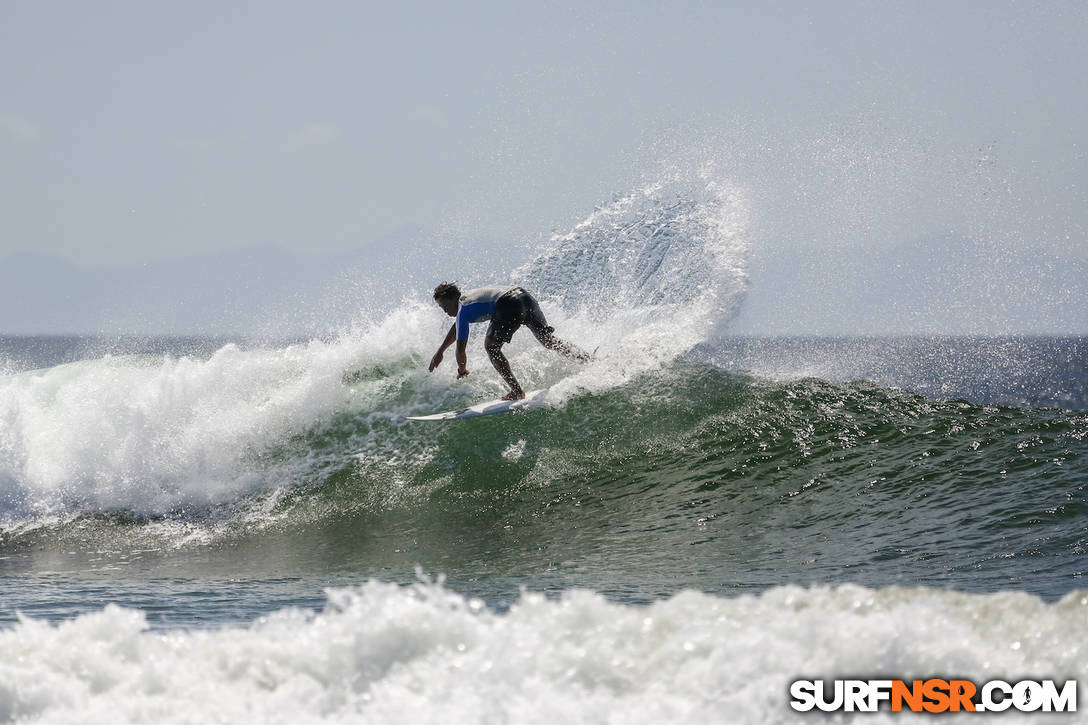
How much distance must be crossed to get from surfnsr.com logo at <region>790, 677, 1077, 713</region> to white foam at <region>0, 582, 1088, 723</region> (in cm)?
4

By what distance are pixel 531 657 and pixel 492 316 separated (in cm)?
727

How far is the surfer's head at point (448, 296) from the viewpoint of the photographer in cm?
989

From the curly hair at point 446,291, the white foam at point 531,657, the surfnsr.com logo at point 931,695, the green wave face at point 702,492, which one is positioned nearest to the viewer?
Result: the surfnsr.com logo at point 931,695

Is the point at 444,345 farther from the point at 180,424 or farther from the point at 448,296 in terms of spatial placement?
the point at 180,424

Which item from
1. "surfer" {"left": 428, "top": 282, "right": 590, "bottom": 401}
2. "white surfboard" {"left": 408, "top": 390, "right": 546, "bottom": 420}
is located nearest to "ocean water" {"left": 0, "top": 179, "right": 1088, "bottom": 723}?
"white surfboard" {"left": 408, "top": 390, "right": 546, "bottom": 420}

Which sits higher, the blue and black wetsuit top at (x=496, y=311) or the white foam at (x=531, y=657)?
the blue and black wetsuit top at (x=496, y=311)

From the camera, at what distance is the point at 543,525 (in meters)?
8.21

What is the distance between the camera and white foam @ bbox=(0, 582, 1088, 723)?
300 cm

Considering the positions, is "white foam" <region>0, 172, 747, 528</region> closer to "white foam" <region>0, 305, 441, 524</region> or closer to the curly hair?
"white foam" <region>0, 305, 441, 524</region>

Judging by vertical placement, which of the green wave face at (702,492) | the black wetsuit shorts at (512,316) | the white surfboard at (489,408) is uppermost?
the black wetsuit shorts at (512,316)

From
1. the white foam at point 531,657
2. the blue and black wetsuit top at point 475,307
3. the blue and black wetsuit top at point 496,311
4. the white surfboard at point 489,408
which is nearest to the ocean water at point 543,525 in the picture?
the white foam at point 531,657

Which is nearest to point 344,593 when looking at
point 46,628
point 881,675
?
point 46,628

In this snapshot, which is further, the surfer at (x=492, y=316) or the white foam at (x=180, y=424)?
the white foam at (x=180, y=424)

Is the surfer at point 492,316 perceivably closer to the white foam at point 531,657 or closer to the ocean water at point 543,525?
the ocean water at point 543,525
